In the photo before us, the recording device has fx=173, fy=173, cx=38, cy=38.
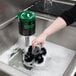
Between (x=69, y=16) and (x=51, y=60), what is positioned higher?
(x=69, y=16)

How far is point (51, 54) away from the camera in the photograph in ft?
2.97

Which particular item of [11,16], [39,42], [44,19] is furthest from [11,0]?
[39,42]

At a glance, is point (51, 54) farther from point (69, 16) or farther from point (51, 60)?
point (69, 16)

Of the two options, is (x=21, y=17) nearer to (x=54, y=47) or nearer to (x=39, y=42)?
(x=39, y=42)

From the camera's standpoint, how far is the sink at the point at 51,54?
791mm

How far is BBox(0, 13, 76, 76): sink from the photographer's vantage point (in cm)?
79

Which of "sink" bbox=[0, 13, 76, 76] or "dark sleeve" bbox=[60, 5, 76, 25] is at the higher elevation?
"dark sleeve" bbox=[60, 5, 76, 25]

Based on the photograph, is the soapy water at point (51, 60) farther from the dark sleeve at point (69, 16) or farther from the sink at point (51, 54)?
the dark sleeve at point (69, 16)

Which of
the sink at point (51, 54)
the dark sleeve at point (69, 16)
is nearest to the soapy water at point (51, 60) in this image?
the sink at point (51, 54)

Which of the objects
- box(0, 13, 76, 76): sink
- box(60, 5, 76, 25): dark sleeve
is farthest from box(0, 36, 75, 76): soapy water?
box(60, 5, 76, 25): dark sleeve

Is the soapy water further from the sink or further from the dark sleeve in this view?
the dark sleeve

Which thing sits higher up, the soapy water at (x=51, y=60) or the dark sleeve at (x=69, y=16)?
the dark sleeve at (x=69, y=16)

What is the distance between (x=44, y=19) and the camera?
0.94m

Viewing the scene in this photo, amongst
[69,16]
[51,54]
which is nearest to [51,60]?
[51,54]
